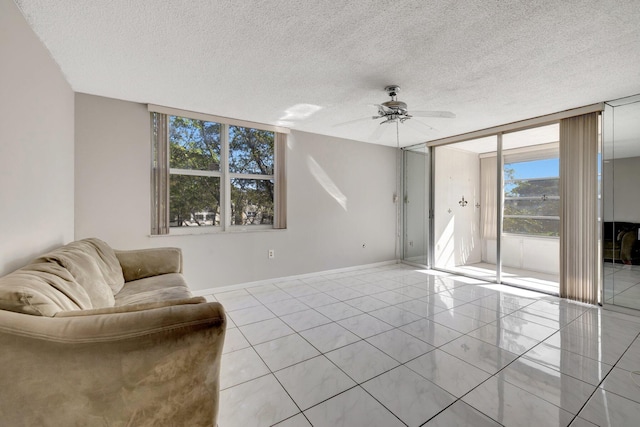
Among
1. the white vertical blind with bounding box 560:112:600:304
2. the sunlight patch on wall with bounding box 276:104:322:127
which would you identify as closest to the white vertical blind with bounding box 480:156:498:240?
the white vertical blind with bounding box 560:112:600:304

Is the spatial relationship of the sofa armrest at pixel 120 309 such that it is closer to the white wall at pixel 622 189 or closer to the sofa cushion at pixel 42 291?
the sofa cushion at pixel 42 291

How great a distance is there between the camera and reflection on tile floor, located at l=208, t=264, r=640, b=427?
5.11ft

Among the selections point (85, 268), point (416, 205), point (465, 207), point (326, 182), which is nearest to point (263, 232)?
point (326, 182)

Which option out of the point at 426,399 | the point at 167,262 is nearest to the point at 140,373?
the point at 426,399

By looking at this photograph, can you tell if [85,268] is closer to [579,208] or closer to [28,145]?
[28,145]

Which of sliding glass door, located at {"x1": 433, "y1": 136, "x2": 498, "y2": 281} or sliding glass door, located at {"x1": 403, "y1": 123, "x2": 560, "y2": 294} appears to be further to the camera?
sliding glass door, located at {"x1": 433, "y1": 136, "x2": 498, "y2": 281}

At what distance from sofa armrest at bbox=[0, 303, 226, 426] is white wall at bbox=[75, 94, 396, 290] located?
2.49 m

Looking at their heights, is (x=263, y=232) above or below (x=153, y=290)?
above

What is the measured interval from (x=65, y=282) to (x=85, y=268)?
0.36 meters

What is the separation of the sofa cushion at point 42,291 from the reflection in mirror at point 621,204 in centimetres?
491

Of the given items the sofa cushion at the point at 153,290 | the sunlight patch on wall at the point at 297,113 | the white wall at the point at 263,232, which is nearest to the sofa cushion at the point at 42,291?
the sofa cushion at the point at 153,290

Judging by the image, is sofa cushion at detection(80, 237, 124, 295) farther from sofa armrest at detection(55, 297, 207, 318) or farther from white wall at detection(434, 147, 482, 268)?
white wall at detection(434, 147, 482, 268)

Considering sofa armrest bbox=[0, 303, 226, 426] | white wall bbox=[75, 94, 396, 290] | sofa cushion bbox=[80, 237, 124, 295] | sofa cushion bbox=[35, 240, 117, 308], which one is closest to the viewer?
sofa armrest bbox=[0, 303, 226, 426]

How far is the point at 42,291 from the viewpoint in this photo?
121 cm
